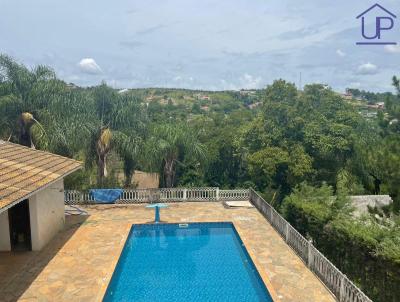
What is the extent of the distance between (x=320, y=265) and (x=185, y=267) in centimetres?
515

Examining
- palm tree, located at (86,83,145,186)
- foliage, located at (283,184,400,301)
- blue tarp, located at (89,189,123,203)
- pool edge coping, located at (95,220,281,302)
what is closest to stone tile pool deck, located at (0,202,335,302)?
pool edge coping, located at (95,220,281,302)

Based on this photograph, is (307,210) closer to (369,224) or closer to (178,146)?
(369,224)

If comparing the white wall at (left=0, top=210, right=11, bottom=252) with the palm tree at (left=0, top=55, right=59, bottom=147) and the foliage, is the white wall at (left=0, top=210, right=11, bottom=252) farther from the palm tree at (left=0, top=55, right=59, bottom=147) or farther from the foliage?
the foliage

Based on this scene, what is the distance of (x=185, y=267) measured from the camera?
1461cm

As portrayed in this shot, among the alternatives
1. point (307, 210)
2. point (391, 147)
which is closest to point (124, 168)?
point (307, 210)

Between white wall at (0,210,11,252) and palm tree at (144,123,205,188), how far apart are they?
1085cm

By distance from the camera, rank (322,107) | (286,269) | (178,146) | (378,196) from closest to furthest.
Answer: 1. (286,269)
2. (378,196)
3. (178,146)
4. (322,107)

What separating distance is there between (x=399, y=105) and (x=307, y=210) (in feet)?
37.0

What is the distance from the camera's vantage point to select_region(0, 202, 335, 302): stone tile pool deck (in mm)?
11594

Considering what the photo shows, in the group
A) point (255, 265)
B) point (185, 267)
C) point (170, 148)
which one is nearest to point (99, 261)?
point (185, 267)

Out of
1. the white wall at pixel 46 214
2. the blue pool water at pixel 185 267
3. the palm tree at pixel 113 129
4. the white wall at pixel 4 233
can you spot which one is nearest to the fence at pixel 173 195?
the palm tree at pixel 113 129

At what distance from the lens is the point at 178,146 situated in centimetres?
2562

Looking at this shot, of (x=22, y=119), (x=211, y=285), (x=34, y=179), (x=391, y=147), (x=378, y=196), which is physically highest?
(x=22, y=119)

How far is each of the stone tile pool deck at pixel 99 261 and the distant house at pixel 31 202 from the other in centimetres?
69
